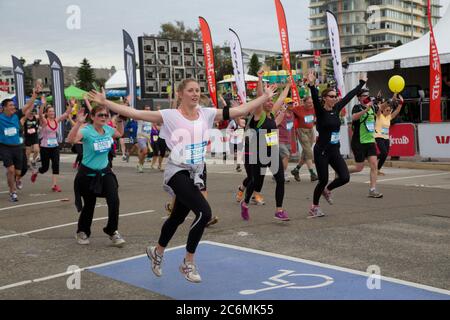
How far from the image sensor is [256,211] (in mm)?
9695

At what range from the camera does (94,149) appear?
734 centimetres

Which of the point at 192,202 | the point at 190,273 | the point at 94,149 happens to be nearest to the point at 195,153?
the point at 192,202

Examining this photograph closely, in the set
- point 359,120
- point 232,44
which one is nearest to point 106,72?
point 232,44

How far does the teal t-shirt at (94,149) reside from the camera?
7.34m

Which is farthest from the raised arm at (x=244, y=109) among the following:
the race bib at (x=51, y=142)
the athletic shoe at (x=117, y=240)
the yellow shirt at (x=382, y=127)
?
the race bib at (x=51, y=142)

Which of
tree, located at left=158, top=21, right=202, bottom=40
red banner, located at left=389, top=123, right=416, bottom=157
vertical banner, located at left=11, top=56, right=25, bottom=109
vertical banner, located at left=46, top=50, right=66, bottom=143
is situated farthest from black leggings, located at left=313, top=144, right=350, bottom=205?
tree, located at left=158, top=21, right=202, bottom=40

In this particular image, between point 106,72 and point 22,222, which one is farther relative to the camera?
point 106,72

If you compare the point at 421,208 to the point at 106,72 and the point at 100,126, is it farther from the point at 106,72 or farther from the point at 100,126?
the point at 106,72

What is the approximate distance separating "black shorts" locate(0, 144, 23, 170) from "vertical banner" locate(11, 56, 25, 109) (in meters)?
15.1

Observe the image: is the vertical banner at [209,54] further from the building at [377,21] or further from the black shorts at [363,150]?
the building at [377,21]

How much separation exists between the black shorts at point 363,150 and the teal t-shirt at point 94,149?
559 centimetres

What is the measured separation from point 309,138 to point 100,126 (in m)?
8.05

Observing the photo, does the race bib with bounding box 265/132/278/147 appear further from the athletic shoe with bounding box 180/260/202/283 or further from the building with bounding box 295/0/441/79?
the building with bounding box 295/0/441/79

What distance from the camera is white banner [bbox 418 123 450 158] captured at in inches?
640
